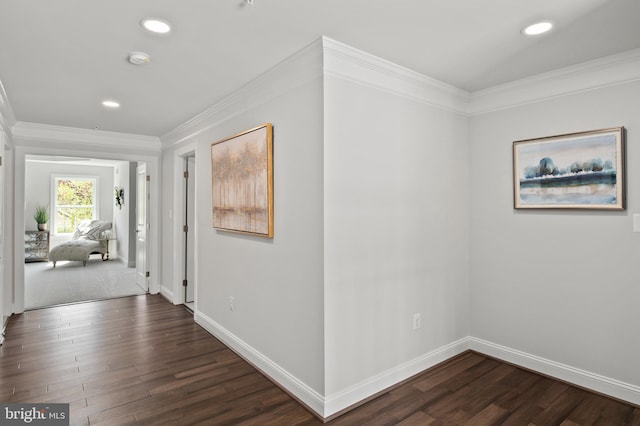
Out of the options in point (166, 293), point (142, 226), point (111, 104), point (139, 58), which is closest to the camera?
point (139, 58)

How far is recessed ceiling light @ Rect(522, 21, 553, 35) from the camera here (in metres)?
2.07

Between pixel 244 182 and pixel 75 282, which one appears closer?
pixel 244 182

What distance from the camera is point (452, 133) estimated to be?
10.7 ft

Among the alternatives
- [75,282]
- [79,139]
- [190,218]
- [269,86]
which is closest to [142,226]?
[190,218]

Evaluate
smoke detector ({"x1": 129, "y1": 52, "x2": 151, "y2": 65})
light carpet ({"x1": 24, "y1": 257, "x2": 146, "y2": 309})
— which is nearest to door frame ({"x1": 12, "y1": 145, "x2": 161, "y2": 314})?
light carpet ({"x1": 24, "y1": 257, "x2": 146, "y2": 309})

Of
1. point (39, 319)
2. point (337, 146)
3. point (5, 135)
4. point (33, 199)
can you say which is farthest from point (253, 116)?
point (33, 199)

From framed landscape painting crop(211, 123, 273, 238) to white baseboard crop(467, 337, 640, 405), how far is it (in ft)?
7.26

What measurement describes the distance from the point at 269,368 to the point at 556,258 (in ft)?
7.93

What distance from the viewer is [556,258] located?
285 centimetres

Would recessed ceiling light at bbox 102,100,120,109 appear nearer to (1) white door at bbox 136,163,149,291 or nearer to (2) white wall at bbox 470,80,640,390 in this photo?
(1) white door at bbox 136,163,149,291

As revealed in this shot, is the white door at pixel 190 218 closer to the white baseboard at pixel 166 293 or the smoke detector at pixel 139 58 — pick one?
the white baseboard at pixel 166 293

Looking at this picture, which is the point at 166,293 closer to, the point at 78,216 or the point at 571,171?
the point at 571,171

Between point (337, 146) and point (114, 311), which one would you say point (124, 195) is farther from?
point (337, 146)

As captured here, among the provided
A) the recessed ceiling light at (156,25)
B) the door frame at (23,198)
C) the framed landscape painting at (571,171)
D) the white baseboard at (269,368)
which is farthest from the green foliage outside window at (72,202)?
the framed landscape painting at (571,171)
